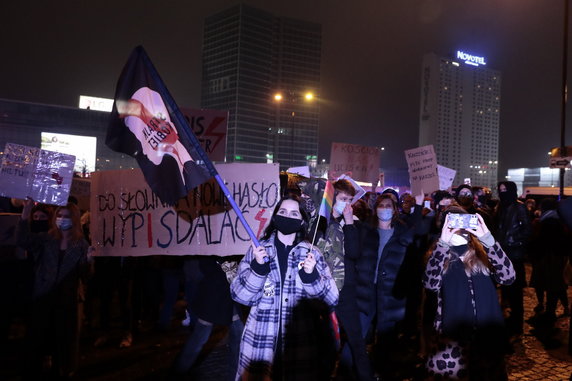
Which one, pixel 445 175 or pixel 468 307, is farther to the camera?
pixel 445 175

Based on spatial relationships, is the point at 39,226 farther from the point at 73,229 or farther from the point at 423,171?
the point at 423,171

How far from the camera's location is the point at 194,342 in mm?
4477

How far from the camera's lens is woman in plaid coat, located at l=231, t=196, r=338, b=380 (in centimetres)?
350

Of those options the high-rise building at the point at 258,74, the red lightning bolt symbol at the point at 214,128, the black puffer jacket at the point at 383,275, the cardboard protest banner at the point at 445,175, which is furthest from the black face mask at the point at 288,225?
the high-rise building at the point at 258,74

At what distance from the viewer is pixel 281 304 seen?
3.56 meters

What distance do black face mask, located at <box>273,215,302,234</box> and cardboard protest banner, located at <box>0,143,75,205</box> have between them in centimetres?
314

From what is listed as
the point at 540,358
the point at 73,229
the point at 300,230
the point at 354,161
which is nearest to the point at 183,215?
the point at 73,229

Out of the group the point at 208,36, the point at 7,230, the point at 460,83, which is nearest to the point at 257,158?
the point at 208,36

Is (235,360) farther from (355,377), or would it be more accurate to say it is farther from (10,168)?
(10,168)

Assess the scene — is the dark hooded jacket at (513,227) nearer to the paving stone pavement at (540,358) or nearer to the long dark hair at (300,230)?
the paving stone pavement at (540,358)

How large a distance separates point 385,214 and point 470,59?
188m

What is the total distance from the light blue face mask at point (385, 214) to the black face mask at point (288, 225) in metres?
2.04

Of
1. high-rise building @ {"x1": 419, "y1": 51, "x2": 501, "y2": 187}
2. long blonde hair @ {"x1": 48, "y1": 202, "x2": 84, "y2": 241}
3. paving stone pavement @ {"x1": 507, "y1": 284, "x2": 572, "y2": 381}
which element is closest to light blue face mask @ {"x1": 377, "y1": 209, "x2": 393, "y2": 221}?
paving stone pavement @ {"x1": 507, "y1": 284, "x2": 572, "y2": 381}

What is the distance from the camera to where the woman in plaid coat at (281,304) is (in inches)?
138
